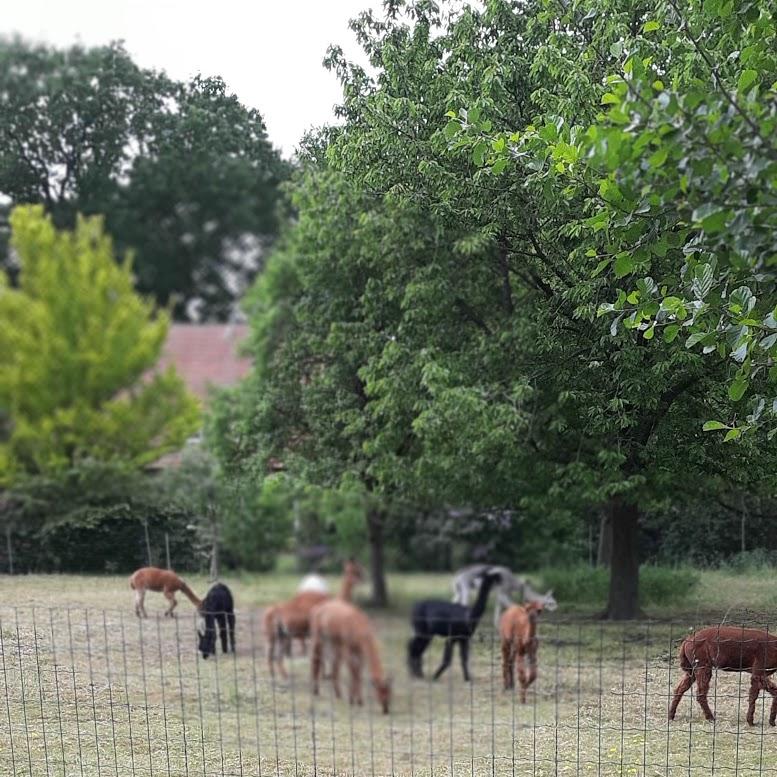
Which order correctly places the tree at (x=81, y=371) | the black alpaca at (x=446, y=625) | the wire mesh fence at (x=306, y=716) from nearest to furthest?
1. the tree at (x=81, y=371)
2. the black alpaca at (x=446, y=625)
3. the wire mesh fence at (x=306, y=716)

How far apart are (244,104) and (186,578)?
276 centimetres

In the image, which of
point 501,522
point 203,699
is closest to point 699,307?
point 501,522

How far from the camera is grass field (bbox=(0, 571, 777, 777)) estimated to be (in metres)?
5.34

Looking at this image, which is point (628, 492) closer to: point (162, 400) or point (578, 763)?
point (578, 763)

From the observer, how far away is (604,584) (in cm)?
644

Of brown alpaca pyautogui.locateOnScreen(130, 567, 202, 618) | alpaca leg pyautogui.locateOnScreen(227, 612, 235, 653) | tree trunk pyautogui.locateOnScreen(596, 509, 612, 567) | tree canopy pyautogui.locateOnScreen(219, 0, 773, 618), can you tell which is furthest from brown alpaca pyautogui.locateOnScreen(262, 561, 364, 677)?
tree trunk pyautogui.locateOnScreen(596, 509, 612, 567)

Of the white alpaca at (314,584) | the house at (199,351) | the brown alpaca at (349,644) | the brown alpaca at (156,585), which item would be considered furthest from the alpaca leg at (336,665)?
the brown alpaca at (156,585)

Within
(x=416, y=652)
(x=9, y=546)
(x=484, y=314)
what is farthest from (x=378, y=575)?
(x=484, y=314)

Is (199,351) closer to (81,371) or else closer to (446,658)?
(81,371)

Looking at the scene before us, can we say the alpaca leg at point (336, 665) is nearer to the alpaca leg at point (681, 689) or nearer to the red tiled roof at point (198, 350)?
the red tiled roof at point (198, 350)

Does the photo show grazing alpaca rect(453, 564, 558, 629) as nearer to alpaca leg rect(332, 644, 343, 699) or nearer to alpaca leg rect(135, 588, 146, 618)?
alpaca leg rect(332, 644, 343, 699)

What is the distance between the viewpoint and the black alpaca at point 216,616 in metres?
4.86

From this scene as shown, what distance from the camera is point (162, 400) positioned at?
11.0 feet

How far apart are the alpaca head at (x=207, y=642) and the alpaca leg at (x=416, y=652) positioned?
6.42ft
